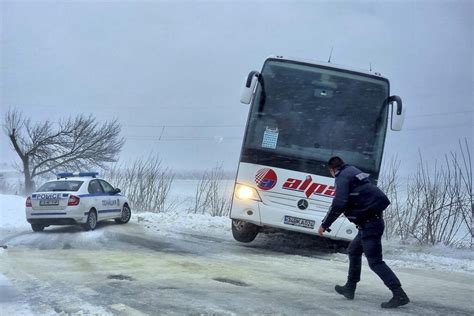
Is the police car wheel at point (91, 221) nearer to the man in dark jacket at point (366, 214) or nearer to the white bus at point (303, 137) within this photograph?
the white bus at point (303, 137)

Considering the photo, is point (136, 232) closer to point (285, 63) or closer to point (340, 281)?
point (285, 63)

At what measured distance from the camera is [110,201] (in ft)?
53.1

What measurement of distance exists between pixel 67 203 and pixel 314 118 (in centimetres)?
708

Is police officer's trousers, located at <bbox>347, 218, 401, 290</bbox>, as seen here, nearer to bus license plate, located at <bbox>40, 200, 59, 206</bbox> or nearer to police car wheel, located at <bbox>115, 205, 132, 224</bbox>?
bus license plate, located at <bbox>40, 200, 59, 206</bbox>

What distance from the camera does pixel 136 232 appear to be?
47.8 feet

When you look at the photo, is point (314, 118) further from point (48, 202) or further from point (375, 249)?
point (48, 202)

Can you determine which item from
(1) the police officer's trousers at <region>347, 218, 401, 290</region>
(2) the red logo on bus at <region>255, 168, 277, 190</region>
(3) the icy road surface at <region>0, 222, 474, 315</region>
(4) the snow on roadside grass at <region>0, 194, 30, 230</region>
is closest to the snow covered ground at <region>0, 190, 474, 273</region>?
(4) the snow on roadside grass at <region>0, 194, 30, 230</region>

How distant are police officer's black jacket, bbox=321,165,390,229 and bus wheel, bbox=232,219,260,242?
18.9 feet

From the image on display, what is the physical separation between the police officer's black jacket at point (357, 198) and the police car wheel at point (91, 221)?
964 centimetres

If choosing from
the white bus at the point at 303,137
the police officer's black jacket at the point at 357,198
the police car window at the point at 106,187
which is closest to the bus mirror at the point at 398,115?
the white bus at the point at 303,137

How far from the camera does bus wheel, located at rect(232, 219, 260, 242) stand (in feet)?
39.1

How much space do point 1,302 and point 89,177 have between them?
33.0 ft

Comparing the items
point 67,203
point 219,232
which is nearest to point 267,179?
point 219,232

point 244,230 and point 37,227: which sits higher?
point 244,230
